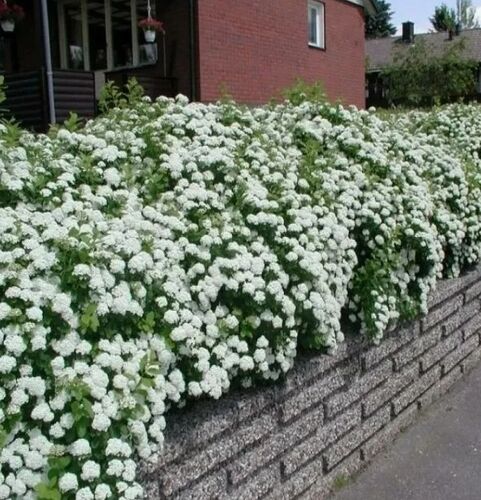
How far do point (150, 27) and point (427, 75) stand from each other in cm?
2265

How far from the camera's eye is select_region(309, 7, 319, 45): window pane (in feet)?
55.2

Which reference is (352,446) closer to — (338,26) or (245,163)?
(245,163)

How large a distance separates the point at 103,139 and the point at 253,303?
3.81ft

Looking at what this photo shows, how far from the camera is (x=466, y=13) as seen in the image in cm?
6844

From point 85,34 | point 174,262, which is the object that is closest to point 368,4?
point 85,34

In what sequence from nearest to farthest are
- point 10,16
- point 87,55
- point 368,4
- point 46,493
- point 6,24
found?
point 46,493 < point 10,16 < point 6,24 < point 87,55 < point 368,4

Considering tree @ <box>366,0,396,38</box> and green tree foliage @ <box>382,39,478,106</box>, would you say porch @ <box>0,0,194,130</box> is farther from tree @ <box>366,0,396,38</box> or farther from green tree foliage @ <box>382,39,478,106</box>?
tree @ <box>366,0,396,38</box>

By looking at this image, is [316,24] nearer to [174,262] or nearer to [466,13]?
[174,262]

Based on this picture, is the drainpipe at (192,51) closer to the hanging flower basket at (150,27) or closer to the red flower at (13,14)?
the hanging flower basket at (150,27)

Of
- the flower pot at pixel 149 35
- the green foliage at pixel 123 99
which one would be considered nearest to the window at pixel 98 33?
→ the flower pot at pixel 149 35

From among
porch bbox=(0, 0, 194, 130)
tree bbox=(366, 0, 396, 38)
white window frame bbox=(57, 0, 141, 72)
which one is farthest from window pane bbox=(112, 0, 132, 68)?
tree bbox=(366, 0, 396, 38)

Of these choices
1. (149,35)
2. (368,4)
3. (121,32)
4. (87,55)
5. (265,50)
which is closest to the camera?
(149,35)

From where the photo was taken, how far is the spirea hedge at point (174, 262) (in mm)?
2018

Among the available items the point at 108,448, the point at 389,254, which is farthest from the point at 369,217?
the point at 108,448
